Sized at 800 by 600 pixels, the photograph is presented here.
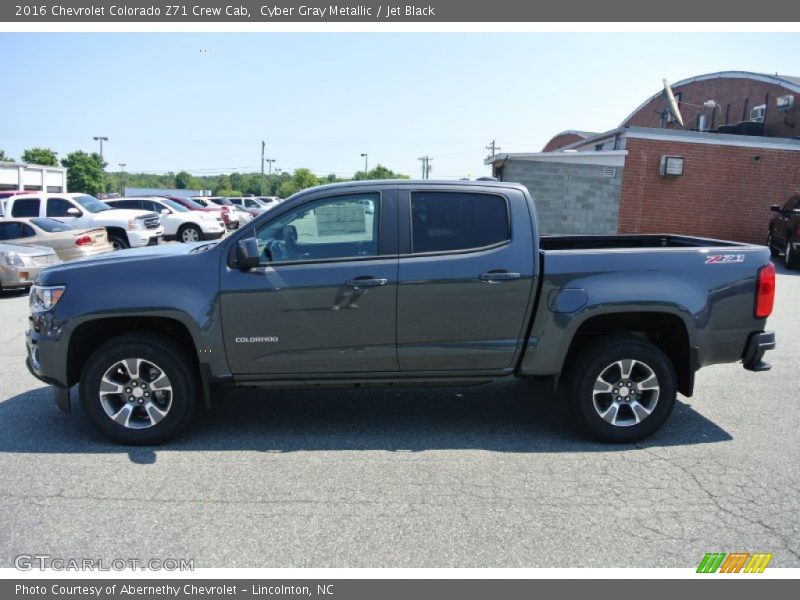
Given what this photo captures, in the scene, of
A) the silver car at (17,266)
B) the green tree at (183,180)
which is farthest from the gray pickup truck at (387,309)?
the green tree at (183,180)

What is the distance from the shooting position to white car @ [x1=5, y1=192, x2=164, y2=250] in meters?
17.4

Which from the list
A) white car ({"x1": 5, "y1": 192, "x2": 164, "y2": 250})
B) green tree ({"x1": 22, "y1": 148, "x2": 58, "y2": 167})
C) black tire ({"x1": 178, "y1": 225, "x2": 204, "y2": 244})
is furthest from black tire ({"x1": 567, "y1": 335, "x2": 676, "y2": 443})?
green tree ({"x1": 22, "y1": 148, "x2": 58, "y2": 167})

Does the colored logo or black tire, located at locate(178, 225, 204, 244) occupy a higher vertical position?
black tire, located at locate(178, 225, 204, 244)

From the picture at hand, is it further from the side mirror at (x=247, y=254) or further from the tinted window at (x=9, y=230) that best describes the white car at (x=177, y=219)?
the side mirror at (x=247, y=254)

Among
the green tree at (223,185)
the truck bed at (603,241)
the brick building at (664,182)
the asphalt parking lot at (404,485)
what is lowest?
the asphalt parking lot at (404,485)

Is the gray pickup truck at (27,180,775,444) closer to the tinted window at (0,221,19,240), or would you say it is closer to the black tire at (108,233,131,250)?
the tinted window at (0,221,19,240)

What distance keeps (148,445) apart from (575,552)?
3098 millimetres

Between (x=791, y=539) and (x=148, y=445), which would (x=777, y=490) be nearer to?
(x=791, y=539)

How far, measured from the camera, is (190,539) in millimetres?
3568

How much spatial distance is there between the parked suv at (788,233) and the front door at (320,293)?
1467 cm

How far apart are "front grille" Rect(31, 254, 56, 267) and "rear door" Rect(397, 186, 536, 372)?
9985 mm

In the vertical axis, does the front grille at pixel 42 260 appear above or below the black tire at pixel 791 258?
below

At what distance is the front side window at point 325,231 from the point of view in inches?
193

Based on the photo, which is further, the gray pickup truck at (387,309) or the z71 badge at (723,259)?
the z71 badge at (723,259)
